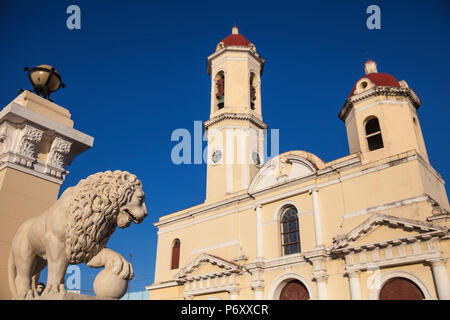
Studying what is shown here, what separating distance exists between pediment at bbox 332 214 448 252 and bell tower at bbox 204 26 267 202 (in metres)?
7.63

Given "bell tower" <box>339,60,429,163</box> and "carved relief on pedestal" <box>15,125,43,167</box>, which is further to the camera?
"bell tower" <box>339,60,429,163</box>

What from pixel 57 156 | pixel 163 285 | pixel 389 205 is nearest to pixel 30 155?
pixel 57 156

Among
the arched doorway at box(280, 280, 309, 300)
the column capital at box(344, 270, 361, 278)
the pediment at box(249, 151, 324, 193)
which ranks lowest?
the arched doorway at box(280, 280, 309, 300)

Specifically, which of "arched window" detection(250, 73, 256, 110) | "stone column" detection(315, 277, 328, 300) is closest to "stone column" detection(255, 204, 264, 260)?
"stone column" detection(315, 277, 328, 300)

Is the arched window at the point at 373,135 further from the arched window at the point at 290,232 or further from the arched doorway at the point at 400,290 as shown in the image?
the arched doorway at the point at 400,290

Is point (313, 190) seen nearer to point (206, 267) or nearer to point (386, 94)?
point (386, 94)

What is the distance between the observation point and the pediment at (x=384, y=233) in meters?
11.6

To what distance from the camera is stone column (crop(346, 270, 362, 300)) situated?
1260cm

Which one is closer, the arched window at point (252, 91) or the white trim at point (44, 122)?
the white trim at point (44, 122)

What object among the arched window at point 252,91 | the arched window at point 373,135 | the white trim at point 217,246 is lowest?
the white trim at point 217,246

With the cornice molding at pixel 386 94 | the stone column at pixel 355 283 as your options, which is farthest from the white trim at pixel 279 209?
the cornice molding at pixel 386 94

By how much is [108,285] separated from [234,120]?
19082 mm

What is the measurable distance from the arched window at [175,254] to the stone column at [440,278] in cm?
1335

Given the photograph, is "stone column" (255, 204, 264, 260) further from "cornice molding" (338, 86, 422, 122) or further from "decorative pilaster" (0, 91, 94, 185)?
"decorative pilaster" (0, 91, 94, 185)
